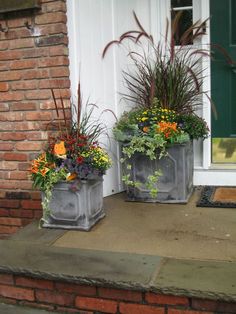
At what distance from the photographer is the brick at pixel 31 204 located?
3.50m

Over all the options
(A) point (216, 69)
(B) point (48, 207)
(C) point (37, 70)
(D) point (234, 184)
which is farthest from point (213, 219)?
(C) point (37, 70)

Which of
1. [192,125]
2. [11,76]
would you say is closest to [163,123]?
[192,125]

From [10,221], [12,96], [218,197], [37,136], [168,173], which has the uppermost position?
[12,96]

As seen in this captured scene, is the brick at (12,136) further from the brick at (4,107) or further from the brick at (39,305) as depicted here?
the brick at (39,305)

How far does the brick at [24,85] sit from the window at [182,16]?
1.41 meters

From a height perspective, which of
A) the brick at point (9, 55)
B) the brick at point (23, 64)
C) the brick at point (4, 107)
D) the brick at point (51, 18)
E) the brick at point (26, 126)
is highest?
the brick at point (51, 18)

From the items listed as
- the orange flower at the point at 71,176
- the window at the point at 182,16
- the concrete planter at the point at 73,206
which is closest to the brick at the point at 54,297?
the concrete planter at the point at 73,206

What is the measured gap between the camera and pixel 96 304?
2369 millimetres

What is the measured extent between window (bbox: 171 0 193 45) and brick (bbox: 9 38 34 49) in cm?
135

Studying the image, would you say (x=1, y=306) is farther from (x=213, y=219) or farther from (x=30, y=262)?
(x=213, y=219)

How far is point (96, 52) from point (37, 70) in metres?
0.56

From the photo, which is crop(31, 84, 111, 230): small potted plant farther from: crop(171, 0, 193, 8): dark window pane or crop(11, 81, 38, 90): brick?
crop(171, 0, 193, 8): dark window pane

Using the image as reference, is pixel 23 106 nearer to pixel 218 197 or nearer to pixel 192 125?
pixel 192 125

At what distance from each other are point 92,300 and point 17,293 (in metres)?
0.49
